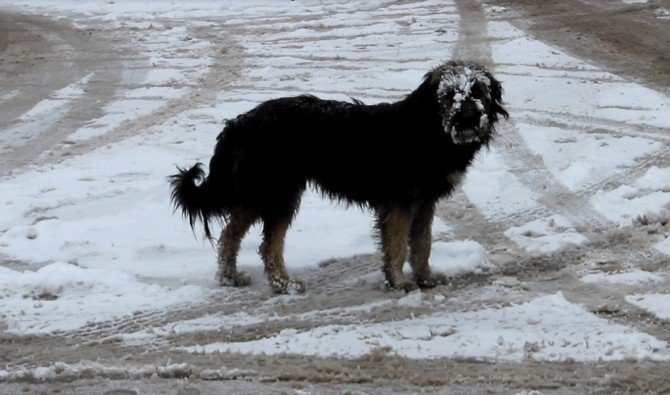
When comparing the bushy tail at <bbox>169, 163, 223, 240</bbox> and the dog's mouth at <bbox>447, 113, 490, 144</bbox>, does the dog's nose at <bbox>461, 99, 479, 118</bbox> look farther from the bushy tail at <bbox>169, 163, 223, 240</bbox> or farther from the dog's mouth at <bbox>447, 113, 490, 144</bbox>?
the bushy tail at <bbox>169, 163, 223, 240</bbox>

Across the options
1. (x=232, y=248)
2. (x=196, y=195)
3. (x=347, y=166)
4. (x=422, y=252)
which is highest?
(x=347, y=166)

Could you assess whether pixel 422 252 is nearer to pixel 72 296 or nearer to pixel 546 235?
pixel 546 235

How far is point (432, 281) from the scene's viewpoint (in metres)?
6.02

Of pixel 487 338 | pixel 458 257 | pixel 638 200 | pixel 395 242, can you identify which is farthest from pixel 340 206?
pixel 487 338

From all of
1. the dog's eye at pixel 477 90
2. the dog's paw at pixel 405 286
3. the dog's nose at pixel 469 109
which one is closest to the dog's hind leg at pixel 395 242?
the dog's paw at pixel 405 286

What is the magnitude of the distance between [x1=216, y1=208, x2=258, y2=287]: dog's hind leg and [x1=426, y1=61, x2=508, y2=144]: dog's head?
1545 mm

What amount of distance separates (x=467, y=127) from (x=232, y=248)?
184cm

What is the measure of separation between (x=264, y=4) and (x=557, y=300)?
16.4 meters

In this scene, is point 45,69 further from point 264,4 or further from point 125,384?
point 125,384

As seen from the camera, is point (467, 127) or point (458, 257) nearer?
point (467, 127)

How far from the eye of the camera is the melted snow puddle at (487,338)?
479 cm

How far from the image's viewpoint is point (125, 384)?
4.50m

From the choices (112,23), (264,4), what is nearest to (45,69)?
(112,23)

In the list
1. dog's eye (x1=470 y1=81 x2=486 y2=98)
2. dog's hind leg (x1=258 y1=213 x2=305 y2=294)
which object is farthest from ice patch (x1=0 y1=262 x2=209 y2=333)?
dog's eye (x1=470 y1=81 x2=486 y2=98)
